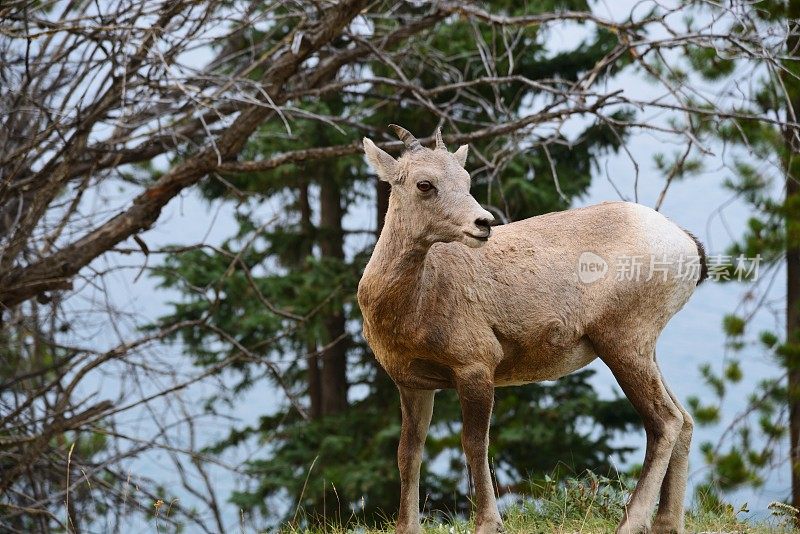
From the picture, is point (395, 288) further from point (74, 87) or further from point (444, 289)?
point (74, 87)

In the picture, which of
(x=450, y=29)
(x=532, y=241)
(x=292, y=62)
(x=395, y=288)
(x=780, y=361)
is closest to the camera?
(x=395, y=288)

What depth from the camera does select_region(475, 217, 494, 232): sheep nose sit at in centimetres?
448

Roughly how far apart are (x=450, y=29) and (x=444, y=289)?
8295 mm

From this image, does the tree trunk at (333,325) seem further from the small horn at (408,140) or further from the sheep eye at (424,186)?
the sheep eye at (424,186)

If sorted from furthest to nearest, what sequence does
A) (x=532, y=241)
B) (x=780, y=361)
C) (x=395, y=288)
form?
1. (x=780, y=361)
2. (x=532, y=241)
3. (x=395, y=288)

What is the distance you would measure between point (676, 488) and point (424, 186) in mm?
1971

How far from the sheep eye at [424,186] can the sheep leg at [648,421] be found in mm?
1213

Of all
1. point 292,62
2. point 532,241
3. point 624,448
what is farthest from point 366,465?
point 532,241

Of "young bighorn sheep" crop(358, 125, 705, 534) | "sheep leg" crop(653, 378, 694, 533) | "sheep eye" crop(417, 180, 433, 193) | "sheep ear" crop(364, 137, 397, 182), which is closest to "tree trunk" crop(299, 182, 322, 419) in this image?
"young bighorn sheep" crop(358, 125, 705, 534)

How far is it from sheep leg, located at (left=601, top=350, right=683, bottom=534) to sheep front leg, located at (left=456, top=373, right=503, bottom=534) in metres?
0.64

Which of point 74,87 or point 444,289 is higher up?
point 74,87

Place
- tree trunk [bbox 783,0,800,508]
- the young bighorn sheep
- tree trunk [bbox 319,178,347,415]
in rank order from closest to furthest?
the young bighorn sheep < tree trunk [bbox 783,0,800,508] < tree trunk [bbox 319,178,347,415]

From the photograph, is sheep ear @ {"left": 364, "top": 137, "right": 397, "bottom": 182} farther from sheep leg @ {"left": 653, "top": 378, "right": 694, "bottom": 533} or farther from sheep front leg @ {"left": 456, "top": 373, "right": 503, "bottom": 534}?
sheep leg @ {"left": 653, "top": 378, "right": 694, "bottom": 533}

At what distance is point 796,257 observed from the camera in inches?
457
